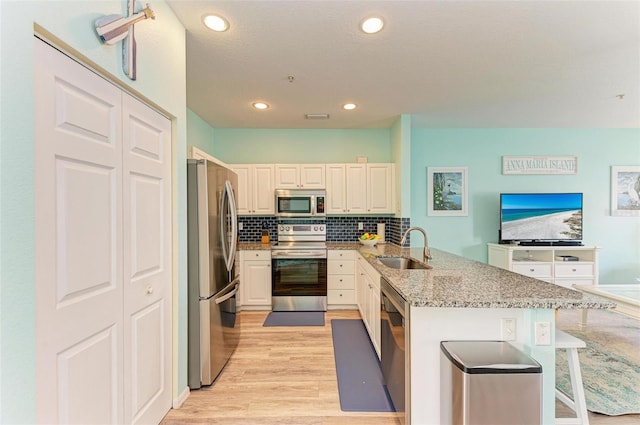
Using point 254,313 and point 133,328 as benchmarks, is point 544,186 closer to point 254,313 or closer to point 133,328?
point 254,313

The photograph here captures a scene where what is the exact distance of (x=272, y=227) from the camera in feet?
14.4

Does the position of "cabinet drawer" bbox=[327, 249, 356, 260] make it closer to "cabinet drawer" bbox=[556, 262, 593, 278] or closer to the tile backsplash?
the tile backsplash

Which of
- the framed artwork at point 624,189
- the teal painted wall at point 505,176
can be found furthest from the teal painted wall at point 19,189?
the framed artwork at point 624,189

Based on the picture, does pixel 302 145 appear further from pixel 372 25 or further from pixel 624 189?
pixel 624 189

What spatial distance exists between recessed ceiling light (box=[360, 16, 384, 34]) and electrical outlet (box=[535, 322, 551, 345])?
2.11 meters

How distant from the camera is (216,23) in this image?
76.0 inches

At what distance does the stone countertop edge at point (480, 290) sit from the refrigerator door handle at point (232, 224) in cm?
129

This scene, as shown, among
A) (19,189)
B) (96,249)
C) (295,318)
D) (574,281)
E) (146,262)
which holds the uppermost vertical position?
(19,189)

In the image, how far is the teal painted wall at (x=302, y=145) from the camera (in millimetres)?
4387

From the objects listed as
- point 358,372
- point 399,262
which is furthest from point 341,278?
point 358,372

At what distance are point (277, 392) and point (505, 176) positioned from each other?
14.9 ft

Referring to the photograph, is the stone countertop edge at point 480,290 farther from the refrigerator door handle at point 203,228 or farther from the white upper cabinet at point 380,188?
the white upper cabinet at point 380,188

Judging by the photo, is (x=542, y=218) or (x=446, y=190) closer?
Result: (x=542, y=218)

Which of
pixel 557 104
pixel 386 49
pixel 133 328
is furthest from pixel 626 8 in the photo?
pixel 133 328
